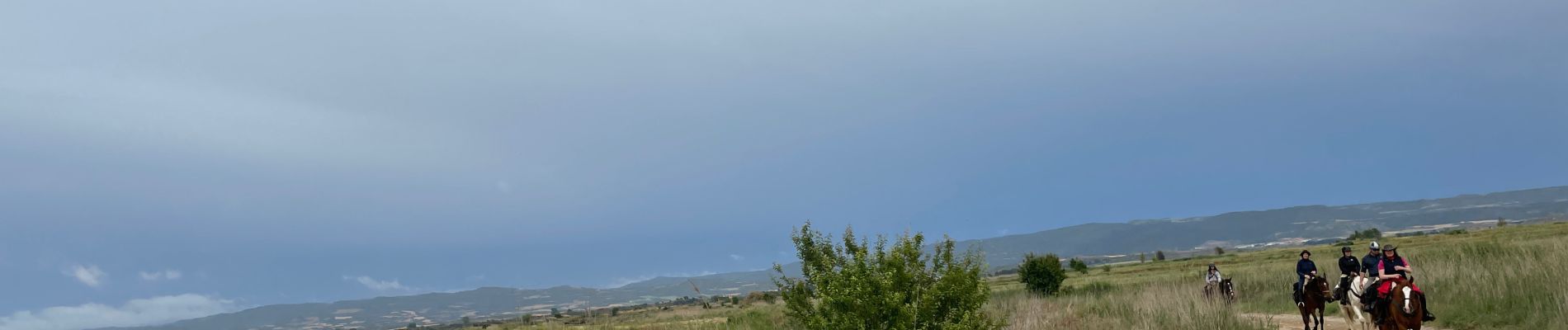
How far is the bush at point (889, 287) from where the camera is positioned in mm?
11148

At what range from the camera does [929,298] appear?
1123 centimetres

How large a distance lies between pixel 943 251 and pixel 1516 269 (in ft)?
59.9

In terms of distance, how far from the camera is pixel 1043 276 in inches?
1795

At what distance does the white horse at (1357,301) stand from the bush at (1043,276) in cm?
2545

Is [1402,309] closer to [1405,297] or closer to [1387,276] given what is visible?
[1405,297]

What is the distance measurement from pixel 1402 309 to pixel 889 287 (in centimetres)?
1018

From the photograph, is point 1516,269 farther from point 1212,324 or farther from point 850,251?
point 850,251

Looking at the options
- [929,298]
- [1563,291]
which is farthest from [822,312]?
[1563,291]

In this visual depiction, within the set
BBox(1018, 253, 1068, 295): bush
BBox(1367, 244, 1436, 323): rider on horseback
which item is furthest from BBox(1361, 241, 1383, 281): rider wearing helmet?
BBox(1018, 253, 1068, 295): bush

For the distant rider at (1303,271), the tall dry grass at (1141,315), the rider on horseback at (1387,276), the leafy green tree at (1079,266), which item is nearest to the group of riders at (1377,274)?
the rider on horseback at (1387,276)

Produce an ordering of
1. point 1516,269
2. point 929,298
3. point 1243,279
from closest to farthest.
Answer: point 929,298 < point 1516,269 < point 1243,279

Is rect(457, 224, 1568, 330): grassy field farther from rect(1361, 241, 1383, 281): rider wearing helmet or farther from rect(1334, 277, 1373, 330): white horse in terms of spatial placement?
rect(1361, 241, 1383, 281): rider wearing helmet

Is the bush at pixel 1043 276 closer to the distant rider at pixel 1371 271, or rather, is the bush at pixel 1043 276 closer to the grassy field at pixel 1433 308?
the grassy field at pixel 1433 308

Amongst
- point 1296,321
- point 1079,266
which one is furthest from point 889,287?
point 1079,266
